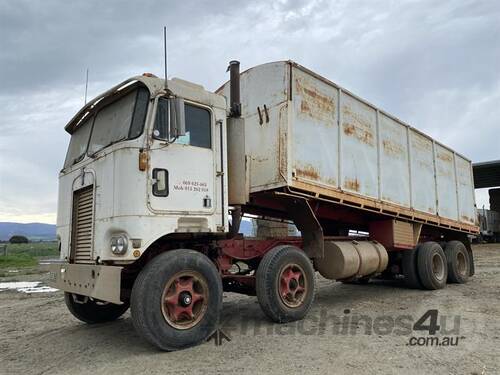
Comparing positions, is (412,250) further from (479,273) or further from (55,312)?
(55,312)

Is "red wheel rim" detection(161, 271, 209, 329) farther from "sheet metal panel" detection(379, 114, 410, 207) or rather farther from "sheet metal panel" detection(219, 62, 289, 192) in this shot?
"sheet metal panel" detection(379, 114, 410, 207)

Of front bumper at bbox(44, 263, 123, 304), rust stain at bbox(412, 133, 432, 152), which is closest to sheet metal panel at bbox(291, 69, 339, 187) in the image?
front bumper at bbox(44, 263, 123, 304)

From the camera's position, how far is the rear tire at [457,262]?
10.9m

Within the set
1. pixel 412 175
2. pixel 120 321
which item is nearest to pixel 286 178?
pixel 120 321

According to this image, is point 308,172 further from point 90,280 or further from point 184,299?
point 90,280

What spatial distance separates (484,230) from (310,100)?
25658mm

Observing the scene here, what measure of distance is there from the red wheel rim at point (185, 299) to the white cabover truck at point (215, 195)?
0.05 feet

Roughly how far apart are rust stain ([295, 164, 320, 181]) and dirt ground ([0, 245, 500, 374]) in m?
2.15

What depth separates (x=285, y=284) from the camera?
6.25 metres

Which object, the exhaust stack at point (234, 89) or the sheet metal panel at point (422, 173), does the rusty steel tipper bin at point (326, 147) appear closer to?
the sheet metal panel at point (422, 173)

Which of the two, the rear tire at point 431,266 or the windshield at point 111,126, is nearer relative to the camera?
the windshield at point 111,126

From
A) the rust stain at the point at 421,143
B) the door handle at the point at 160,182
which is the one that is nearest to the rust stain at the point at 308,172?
the door handle at the point at 160,182

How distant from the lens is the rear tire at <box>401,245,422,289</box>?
9744 millimetres

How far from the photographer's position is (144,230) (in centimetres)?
493
